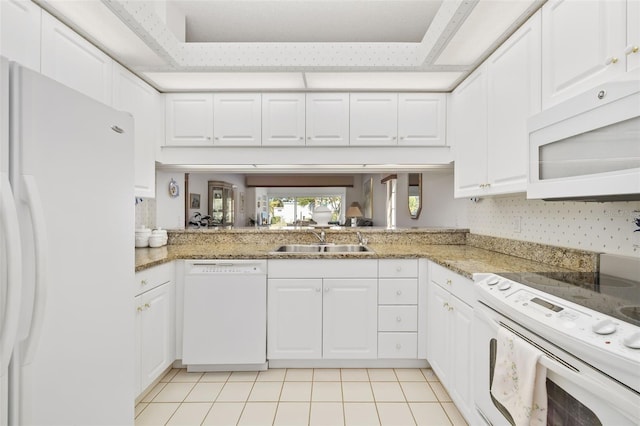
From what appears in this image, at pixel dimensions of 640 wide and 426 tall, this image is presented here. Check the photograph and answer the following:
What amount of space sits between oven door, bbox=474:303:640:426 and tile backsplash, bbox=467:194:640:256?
70 centimetres

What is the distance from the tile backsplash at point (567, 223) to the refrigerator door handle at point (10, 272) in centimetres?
221

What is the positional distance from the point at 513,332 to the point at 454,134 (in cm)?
178

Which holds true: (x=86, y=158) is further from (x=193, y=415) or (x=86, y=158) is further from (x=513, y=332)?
(x=513, y=332)

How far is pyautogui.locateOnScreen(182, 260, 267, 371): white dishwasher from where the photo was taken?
212 centimetres

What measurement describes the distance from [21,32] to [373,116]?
2125 millimetres

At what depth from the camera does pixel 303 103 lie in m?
2.49

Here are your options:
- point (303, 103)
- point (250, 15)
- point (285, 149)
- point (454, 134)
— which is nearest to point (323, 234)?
point (285, 149)

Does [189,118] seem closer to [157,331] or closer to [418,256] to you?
[157,331]

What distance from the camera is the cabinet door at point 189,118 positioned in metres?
2.51

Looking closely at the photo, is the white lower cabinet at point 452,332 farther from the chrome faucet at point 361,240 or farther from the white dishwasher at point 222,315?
the white dishwasher at point 222,315

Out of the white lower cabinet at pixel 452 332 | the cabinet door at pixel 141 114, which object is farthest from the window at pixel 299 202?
the white lower cabinet at pixel 452 332

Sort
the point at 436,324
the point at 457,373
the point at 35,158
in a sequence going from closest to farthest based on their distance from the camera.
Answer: the point at 35,158
the point at 457,373
the point at 436,324

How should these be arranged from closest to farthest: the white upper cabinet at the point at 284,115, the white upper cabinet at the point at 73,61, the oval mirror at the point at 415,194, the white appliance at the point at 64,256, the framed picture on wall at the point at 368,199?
the white appliance at the point at 64,256 < the white upper cabinet at the point at 73,61 < the white upper cabinet at the point at 284,115 < the oval mirror at the point at 415,194 < the framed picture on wall at the point at 368,199

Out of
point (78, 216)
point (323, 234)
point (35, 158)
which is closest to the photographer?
point (35, 158)
